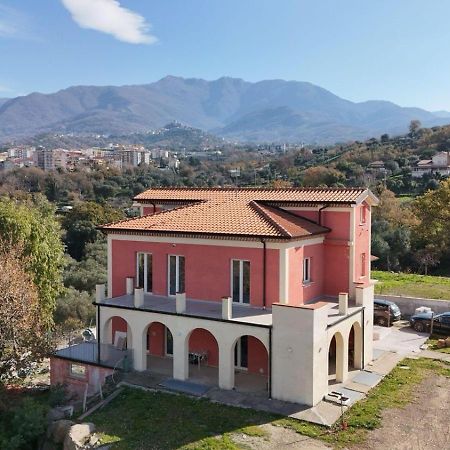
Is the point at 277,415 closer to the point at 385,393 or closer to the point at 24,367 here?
the point at 385,393

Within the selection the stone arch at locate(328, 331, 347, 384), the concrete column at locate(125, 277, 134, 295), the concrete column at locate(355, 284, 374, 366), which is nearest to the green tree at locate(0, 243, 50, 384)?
the concrete column at locate(125, 277, 134, 295)

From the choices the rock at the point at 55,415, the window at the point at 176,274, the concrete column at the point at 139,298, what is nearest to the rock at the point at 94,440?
the rock at the point at 55,415

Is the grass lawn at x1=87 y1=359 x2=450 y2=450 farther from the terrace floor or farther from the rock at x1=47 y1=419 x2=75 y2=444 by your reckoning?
the terrace floor

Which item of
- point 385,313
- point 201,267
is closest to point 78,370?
point 201,267

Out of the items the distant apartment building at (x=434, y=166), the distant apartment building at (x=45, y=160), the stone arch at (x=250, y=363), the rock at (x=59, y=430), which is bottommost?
the rock at (x=59, y=430)

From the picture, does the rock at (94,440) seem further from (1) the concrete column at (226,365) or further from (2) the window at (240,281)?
(2) the window at (240,281)
